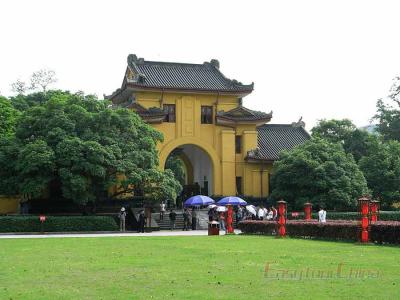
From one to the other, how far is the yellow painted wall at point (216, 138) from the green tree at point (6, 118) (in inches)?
398

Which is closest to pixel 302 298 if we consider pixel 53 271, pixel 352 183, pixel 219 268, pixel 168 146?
pixel 219 268

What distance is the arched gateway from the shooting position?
47781 millimetres

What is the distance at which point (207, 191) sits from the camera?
5041 centimetres

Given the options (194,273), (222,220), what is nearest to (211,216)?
(222,220)

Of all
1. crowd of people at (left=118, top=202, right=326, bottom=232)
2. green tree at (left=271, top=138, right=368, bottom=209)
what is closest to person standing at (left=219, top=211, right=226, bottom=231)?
crowd of people at (left=118, top=202, right=326, bottom=232)

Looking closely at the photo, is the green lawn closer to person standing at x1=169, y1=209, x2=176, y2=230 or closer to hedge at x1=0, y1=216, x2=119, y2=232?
hedge at x1=0, y1=216, x2=119, y2=232

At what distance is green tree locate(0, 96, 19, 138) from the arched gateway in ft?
29.0

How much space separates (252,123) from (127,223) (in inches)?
537

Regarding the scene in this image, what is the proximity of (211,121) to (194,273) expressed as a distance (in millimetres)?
36174

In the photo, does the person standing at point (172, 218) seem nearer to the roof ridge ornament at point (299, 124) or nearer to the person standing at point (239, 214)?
the person standing at point (239, 214)

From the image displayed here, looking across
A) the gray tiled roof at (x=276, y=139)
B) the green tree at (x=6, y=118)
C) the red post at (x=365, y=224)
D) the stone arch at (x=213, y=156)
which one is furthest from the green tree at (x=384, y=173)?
the green tree at (x=6, y=118)

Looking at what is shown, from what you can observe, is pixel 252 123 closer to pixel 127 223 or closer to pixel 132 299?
pixel 127 223

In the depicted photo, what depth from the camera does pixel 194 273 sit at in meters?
13.2

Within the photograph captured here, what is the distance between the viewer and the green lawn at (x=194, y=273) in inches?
412
